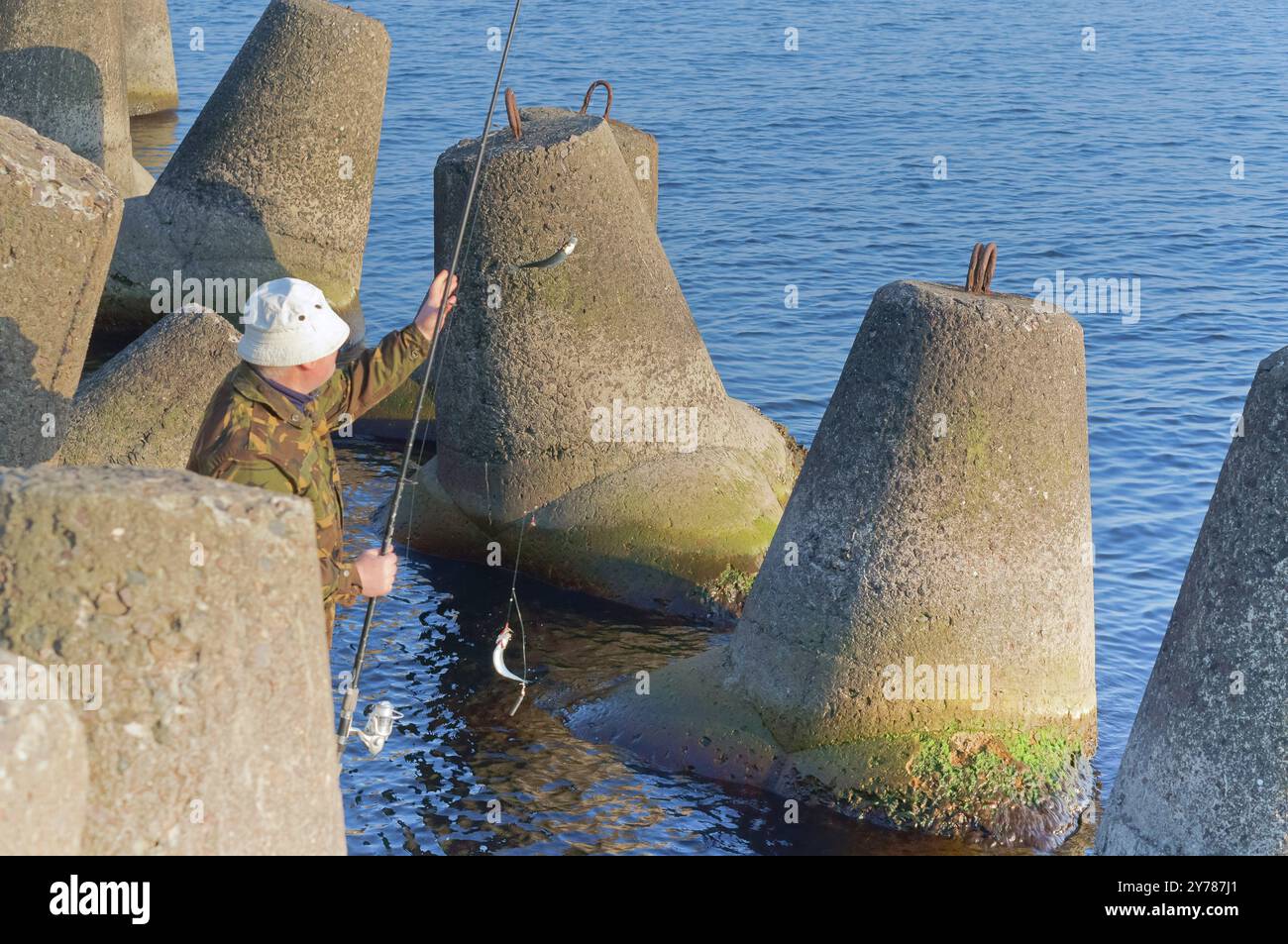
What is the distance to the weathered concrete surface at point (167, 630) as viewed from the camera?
3484mm

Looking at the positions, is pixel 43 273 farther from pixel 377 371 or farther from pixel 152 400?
pixel 152 400

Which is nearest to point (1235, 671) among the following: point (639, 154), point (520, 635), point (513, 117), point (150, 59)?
point (520, 635)

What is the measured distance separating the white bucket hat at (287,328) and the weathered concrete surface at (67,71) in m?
11.2

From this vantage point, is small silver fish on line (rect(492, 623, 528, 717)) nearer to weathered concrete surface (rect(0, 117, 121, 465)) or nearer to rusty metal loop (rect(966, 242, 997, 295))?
weathered concrete surface (rect(0, 117, 121, 465))

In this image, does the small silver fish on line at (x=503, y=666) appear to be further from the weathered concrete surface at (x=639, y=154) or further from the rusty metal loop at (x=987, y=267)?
the weathered concrete surface at (x=639, y=154)

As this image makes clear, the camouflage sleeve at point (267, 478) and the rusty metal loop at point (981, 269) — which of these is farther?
the rusty metal loop at point (981, 269)

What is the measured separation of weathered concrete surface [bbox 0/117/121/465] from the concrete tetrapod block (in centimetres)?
296

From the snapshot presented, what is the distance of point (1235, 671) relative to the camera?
215 inches

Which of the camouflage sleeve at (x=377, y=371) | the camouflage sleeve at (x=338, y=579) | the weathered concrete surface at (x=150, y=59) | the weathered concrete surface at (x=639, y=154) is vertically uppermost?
the weathered concrete surface at (x=150, y=59)

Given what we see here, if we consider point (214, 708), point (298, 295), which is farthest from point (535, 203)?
point (214, 708)

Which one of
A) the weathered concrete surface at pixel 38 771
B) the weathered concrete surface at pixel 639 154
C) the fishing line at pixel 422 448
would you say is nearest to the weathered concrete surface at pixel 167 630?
the weathered concrete surface at pixel 38 771

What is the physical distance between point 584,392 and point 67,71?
27.8 feet
